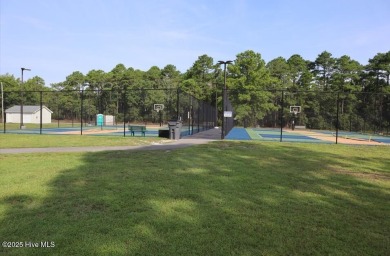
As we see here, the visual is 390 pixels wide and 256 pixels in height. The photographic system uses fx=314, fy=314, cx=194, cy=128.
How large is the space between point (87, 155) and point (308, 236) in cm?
825

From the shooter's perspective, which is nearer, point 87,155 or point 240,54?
point 87,155

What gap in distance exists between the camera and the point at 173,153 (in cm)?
1129

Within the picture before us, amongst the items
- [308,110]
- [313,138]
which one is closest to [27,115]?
[308,110]

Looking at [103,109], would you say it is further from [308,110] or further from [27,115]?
[308,110]

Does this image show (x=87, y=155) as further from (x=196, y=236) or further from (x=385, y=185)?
(x=385, y=185)

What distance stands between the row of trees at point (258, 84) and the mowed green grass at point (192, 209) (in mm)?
33481

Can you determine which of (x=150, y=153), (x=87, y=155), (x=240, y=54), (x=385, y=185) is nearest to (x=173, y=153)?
(x=150, y=153)

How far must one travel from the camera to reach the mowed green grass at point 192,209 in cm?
358

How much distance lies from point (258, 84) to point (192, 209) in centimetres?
4884

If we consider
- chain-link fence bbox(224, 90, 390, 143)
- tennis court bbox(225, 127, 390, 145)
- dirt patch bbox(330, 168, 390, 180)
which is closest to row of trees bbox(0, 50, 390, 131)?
chain-link fence bbox(224, 90, 390, 143)

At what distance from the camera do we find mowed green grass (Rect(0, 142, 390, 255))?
141 inches

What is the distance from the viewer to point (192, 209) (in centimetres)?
483

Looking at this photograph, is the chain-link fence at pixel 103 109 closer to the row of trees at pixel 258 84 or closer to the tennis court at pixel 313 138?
the row of trees at pixel 258 84

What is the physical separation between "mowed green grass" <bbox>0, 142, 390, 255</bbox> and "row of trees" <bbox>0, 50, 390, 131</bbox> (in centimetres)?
3348
